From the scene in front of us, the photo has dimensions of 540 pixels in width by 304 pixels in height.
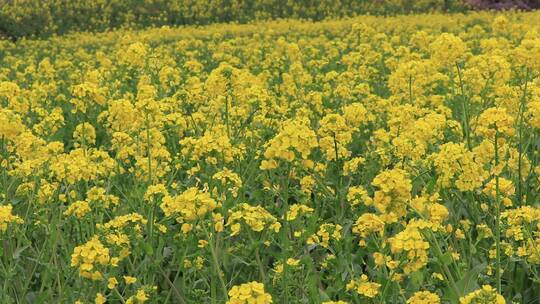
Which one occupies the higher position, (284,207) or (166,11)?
(284,207)

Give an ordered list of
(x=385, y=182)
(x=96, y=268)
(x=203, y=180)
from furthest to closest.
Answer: (x=203, y=180)
(x=96, y=268)
(x=385, y=182)

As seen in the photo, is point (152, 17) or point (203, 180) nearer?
point (203, 180)

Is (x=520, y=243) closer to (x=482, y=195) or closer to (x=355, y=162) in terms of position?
(x=482, y=195)

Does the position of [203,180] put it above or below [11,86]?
below

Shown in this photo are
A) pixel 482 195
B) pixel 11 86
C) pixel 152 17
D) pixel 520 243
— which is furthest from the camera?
pixel 152 17

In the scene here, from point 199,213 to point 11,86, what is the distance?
2.83 meters

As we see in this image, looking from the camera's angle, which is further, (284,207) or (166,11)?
(166,11)

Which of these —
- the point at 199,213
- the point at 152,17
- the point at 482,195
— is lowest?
the point at 152,17

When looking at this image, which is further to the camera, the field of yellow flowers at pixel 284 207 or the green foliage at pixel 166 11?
the green foliage at pixel 166 11

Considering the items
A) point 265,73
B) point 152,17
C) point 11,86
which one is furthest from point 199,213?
point 152,17

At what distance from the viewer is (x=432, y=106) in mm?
6234

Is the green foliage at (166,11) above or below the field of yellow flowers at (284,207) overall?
below

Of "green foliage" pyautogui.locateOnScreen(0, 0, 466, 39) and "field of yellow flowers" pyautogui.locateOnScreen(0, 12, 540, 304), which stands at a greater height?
"field of yellow flowers" pyautogui.locateOnScreen(0, 12, 540, 304)

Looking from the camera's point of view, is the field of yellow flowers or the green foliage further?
the green foliage
